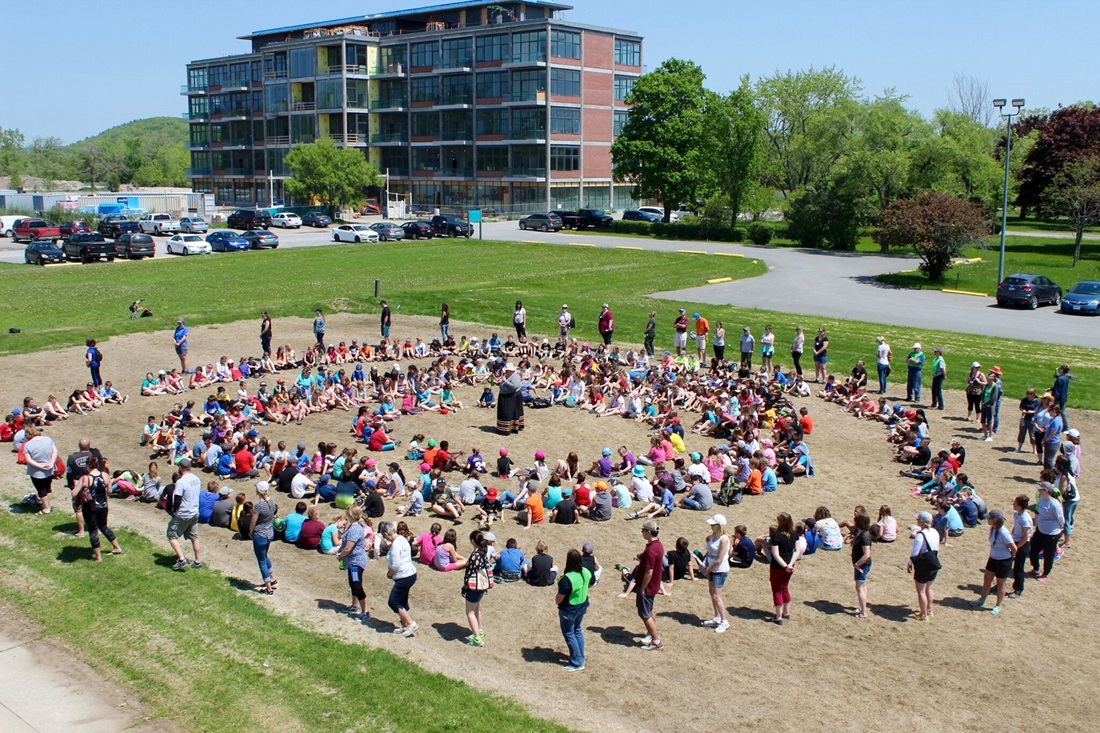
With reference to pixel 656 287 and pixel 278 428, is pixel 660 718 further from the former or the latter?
pixel 656 287

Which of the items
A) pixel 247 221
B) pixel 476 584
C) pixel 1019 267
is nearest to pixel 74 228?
pixel 247 221

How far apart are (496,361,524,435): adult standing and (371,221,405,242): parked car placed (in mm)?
49929

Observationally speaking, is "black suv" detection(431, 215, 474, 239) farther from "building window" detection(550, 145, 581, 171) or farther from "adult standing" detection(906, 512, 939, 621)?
"adult standing" detection(906, 512, 939, 621)

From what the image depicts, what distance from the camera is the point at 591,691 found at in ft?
38.6

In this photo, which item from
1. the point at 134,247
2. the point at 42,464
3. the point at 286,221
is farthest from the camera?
the point at 286,221

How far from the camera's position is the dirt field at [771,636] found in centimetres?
1134

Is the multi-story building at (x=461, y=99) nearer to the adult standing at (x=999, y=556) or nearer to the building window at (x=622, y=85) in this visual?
the building window at (x=622, y=85)

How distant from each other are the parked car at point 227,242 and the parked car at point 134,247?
4.66m

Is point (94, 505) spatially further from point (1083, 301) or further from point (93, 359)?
point (1083, 301)

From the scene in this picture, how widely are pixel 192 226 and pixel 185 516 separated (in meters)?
61.7

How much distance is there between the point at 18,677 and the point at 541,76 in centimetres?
8477

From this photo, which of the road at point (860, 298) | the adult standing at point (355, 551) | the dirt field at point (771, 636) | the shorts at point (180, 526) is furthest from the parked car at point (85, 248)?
the adult standing at point (355, 551)

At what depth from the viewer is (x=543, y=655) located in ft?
41.5

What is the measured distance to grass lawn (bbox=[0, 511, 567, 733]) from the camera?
11141 millimetres
